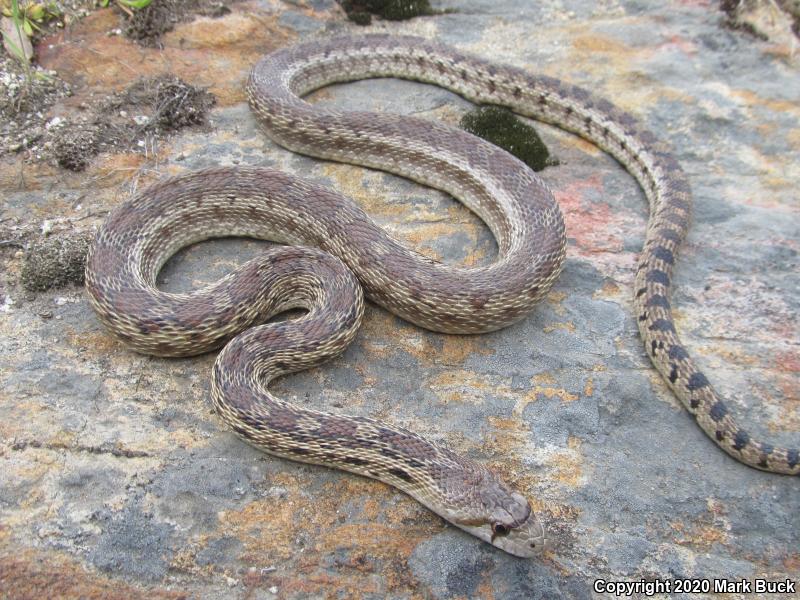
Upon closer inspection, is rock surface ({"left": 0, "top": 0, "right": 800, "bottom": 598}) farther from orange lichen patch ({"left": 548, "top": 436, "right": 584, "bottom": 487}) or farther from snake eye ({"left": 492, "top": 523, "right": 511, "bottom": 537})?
snake eye ({"left": 492, "top": 523, "right": 511, "bottom": 537})

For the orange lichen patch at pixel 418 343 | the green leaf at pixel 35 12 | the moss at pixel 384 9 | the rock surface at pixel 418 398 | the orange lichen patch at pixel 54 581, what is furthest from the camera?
the moss at pixel 384 9

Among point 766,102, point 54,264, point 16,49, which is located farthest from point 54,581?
point 766,102

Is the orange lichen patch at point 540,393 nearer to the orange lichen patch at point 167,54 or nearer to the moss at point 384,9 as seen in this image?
the orange lichen patch at point 167,54

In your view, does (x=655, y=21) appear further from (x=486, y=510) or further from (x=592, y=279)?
(x=486, y=510)

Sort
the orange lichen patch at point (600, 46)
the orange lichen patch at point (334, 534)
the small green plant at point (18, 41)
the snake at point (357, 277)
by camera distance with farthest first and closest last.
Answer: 1. the orange lichen patch at point (600, 46)
2. the small green plant at point (18, 41)
3. the snake at point (357, 277)
4. the orange lichen patch at point (334, 534)

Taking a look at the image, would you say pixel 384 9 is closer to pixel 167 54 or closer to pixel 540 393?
pixel 167 54

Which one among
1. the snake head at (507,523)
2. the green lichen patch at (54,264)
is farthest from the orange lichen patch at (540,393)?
the green lichen patch at (54,264)

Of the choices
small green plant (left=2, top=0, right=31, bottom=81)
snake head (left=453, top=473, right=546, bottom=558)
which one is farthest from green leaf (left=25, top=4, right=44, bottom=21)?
snake head (left=453, top=473, right=546, bottom=558)
